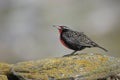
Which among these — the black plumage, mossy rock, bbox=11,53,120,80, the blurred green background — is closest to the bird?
the black plumage

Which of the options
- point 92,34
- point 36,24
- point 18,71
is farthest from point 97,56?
point 36,24

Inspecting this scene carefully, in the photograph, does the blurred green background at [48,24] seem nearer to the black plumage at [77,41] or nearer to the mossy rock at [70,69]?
the black plumage at [77,41]

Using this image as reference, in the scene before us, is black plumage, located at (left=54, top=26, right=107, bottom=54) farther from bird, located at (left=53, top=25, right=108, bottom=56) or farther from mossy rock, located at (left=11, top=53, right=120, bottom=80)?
mossy rock, located at (left=11, top=53, right=120, bottom=80)

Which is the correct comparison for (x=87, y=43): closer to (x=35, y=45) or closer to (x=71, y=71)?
(x=71, y=71)

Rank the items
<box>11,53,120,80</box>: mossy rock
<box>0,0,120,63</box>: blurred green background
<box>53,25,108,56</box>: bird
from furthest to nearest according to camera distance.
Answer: <box>0,0,120,63</box>: blurred green background → <box>53,25,108,56</box>: bird → <box>11,53,120,80</box>: mossy rock

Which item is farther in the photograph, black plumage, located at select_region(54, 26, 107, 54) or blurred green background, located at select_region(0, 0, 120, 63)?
blurred green background, located at select_region(0, 0, 120, 63)

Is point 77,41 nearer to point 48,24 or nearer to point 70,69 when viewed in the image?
point 70,69

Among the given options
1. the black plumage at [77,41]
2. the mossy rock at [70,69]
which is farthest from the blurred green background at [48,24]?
the mossy rock at [70,69]
